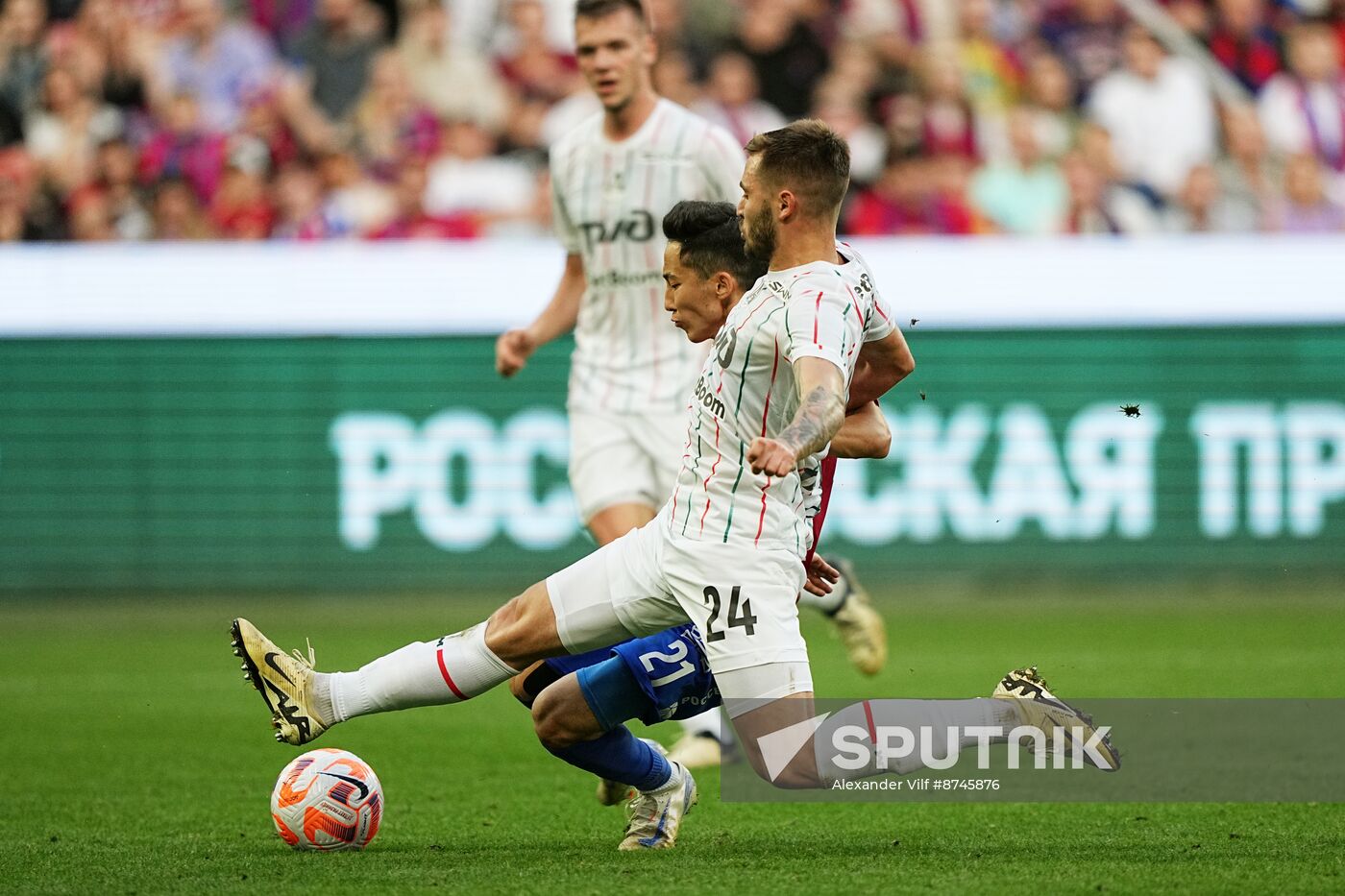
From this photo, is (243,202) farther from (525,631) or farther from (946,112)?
(525,631)

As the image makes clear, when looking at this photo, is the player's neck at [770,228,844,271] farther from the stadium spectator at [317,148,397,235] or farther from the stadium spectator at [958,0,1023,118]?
the stadium spectator at [958,0,1023,118]

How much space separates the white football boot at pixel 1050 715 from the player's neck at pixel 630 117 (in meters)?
3.03

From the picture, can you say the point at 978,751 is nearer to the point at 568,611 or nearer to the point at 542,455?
the point at 568,611

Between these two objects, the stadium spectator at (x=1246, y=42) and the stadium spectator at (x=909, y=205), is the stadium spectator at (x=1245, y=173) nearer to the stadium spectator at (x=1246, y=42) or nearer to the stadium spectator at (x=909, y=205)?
the stadium spectator at (x=1246, y=42)

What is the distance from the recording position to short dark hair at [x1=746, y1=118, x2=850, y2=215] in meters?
4.93

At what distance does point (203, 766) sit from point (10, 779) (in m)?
0.68

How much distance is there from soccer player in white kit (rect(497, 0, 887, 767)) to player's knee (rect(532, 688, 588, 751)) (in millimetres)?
1799

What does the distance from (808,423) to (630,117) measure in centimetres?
319

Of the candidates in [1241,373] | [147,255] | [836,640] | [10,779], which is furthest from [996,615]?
[10,779]

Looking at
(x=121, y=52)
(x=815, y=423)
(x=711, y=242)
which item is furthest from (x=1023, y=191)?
(x=815, y=423)

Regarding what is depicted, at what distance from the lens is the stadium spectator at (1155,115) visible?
13758 mm

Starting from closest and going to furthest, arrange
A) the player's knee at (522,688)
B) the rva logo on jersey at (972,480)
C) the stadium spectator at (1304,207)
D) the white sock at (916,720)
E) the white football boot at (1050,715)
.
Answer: the white sock at (916,720) → the white football boot at (1050,715) → the player's knee at (522,688) → the rva logo on jersey at (972,480) → the stadium spectator at (1304,207)

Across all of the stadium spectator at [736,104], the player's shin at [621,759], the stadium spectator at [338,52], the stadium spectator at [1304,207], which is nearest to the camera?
the player's shin at [621,759]

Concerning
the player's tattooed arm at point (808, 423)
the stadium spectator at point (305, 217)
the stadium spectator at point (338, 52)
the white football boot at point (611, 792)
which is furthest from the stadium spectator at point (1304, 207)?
the player's tattooed arm at point (808, 423)
